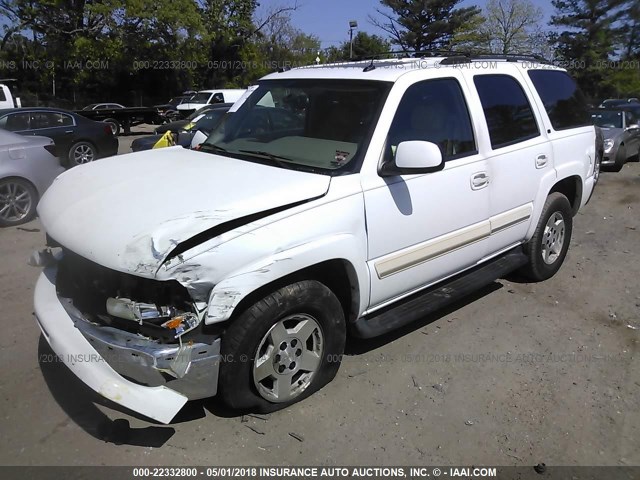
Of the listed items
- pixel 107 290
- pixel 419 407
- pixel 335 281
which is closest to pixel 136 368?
pixel 107 290

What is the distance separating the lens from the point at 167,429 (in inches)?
127

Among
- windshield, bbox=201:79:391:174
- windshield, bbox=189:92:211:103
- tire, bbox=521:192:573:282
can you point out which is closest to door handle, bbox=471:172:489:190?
windshield, bbox=201:79:391:174

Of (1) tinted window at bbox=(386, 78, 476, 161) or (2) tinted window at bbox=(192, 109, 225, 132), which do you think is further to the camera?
(2) tinted window at bbox=(192, 109, 225, 132)

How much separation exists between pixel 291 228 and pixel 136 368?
1.06 m

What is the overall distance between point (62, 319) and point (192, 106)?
23.0 metres

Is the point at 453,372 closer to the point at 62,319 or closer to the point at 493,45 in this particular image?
the point at 62,319

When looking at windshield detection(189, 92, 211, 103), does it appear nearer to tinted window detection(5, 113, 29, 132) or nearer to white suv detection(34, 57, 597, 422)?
tinted window detection(5, 113, 29, 132)

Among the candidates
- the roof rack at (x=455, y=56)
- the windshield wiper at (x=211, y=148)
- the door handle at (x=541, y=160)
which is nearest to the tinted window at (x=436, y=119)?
the roof rack at (x=455, y=56)

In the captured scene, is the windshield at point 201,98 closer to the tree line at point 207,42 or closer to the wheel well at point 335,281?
the tree line at point 207,42

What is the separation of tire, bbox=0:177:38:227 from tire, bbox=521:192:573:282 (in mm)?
6351

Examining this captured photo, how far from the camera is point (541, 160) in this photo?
4820mm

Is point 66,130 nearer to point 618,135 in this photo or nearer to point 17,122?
point 17,122

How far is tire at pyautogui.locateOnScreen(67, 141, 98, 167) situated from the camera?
12652 millimetres

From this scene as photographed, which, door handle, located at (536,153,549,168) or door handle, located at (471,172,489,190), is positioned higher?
door handle, located at (536,153,549,168)
